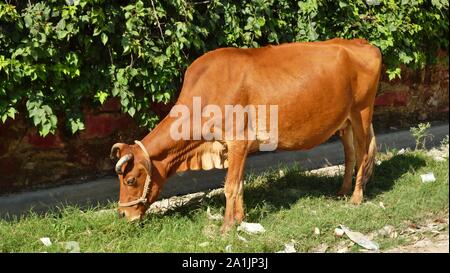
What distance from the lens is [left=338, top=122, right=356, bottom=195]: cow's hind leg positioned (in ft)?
21.2

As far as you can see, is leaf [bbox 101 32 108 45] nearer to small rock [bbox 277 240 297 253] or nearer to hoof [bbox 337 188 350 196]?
small rock [bbox 277 240 297 253]

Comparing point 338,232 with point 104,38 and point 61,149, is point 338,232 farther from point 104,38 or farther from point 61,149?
point 61,149

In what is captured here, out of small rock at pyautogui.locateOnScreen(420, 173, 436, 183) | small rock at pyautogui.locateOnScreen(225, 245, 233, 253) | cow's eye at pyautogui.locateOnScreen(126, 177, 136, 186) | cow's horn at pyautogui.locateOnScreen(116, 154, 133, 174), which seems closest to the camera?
small rock at pyautogui.locateOnScreen(225, 245, 233, 253)

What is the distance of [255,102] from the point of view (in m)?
5.56

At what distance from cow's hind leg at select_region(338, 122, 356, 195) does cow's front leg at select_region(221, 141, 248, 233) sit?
1.39 metres

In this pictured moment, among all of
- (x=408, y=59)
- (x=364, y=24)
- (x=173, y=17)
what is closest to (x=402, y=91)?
(x=408, y=59)

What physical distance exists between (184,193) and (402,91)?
3.87 metres

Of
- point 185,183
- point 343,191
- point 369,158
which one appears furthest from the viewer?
point 185,183

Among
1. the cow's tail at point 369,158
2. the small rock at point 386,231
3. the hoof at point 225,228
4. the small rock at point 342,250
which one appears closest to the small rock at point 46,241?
the hoof at point 225,228

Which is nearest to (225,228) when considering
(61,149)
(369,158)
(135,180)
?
(135,180)

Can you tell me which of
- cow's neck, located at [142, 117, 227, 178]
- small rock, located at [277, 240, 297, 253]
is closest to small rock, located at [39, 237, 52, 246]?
cow's neck, located at [142, 117, 227, 178]

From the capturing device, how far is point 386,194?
21.4 feet

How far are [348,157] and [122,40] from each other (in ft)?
8.40

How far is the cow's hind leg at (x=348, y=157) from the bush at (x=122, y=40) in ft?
3.73
